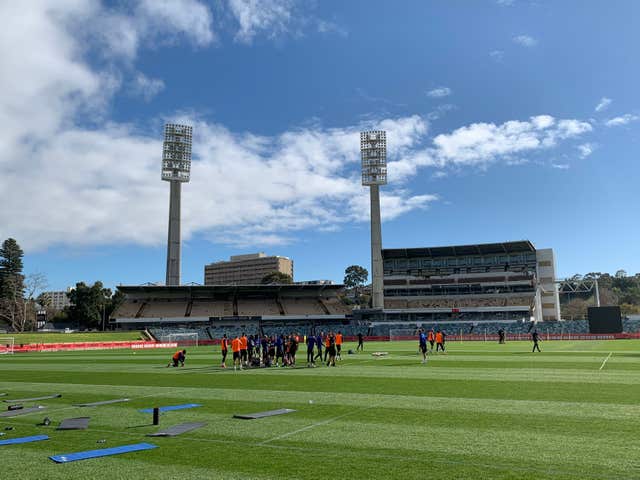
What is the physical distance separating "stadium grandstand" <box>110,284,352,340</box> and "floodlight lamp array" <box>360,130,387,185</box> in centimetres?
2206

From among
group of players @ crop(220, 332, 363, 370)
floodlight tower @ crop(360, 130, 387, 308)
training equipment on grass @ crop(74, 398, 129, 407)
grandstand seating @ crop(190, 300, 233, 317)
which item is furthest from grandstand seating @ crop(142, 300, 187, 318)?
training equipment on grass @ crop(74, 398, 129, 407)

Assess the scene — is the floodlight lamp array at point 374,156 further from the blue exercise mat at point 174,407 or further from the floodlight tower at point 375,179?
the blue exercise mat at point 174,407

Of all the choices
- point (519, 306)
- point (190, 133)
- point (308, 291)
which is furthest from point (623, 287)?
point (190, 133)

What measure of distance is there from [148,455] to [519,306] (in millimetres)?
88820

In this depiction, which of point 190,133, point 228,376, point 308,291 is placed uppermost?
point 190,133

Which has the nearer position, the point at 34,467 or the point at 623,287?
the point at 34,467

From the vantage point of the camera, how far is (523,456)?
7.94 metres

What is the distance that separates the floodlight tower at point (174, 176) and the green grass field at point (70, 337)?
2070 cm

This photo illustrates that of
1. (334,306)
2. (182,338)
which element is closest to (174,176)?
(182,338)

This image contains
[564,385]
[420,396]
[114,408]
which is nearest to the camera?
[114,408]

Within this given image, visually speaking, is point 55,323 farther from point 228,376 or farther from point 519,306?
point 228,376

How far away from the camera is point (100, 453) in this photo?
28.1ft

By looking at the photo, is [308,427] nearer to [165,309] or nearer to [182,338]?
[182,338]

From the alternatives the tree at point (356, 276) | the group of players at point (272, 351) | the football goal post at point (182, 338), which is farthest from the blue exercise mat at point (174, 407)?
the tree at point (356, 276)
